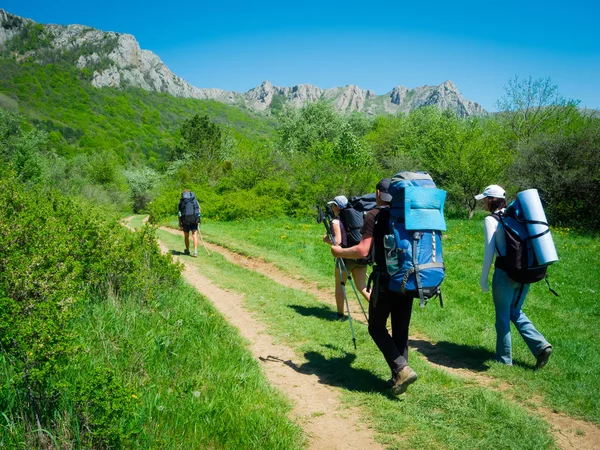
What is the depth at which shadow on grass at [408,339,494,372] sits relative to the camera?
17.9 ft

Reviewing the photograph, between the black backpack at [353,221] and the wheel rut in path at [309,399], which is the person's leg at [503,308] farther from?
the wheel rut in path at [309,399]

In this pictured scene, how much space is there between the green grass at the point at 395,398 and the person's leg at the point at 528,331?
99 cm

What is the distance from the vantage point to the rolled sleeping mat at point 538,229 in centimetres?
471

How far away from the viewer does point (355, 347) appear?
5516 millimetres

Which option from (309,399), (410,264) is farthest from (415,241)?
(309,399)

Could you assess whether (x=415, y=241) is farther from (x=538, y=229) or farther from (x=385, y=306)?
(x=538, y=229)

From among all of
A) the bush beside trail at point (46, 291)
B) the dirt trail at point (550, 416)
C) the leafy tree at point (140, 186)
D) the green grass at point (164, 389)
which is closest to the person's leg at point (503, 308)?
the dirt trail at point (550, 416)

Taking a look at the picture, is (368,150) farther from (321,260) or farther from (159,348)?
(159,348)

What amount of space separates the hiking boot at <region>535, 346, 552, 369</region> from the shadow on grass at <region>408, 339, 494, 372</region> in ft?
1.98

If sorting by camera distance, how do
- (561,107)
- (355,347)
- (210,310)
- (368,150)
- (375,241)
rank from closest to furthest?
(375,241), (355,347), (210,310), (561,107), (368,150)

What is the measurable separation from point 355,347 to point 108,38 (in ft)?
567

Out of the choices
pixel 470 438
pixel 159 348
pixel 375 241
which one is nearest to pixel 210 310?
pixel 159 348

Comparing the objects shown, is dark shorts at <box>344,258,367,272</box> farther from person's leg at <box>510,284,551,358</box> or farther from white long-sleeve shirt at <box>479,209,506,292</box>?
person's leg at <box>510,284,551,358</box>

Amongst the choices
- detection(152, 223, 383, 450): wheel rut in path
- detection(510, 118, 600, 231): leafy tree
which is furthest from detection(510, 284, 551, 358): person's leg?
detection(510, 118, 600, 231): leafy tree
